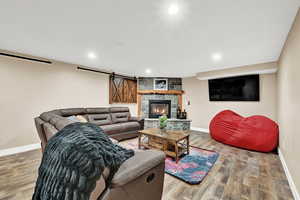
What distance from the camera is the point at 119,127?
361 cm

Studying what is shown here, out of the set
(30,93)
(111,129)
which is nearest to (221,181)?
(111,129)

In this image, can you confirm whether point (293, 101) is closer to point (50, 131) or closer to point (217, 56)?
point (217, 56)

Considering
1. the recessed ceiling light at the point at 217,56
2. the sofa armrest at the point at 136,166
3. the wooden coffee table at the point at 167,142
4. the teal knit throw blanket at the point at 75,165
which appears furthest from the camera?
the recessed ceiling light at the point at 217,56

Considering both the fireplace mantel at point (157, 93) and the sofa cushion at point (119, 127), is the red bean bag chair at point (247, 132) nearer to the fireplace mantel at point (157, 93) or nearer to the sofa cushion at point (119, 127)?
the fireplace mantel at point (157, 93)

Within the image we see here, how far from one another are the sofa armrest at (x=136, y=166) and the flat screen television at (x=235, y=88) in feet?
13.3

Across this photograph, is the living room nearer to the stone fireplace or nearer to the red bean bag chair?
the red bean bag chair

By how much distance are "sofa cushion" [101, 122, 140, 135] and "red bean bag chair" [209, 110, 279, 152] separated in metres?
2.51

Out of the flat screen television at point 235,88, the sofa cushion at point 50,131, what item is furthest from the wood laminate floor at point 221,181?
the flat screen television at point 235,88

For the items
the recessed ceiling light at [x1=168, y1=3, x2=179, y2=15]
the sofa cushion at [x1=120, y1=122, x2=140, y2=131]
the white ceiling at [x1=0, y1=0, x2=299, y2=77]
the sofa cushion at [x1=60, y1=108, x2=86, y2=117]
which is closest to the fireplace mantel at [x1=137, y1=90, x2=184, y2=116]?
the sofa cushion at [x1=120, y1=122, x2=140, y2=131]

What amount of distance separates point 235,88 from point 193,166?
319 centimetres

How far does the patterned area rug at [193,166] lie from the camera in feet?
6.42

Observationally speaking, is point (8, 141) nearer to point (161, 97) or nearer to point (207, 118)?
point (161, 97)

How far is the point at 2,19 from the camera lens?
67.7 inches

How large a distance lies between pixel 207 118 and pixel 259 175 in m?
2.95
